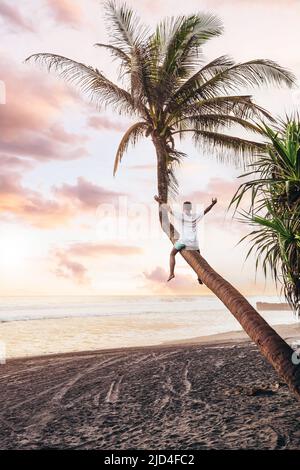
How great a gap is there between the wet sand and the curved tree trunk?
2.11ft

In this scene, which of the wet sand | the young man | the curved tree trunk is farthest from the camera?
the young man

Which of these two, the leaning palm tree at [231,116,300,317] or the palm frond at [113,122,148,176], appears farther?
the palm frond at [113,122,148,176]

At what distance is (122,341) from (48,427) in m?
12.2

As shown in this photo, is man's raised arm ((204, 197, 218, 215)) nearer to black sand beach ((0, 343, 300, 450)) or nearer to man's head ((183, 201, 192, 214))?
man's head ((183, 201, 192, 214))

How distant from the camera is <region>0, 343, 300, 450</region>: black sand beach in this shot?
6328 millimetres

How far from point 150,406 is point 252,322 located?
2.14m

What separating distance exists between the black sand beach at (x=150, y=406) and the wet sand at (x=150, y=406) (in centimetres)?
1

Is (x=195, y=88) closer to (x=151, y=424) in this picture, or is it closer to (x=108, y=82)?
(x=108, y=82)

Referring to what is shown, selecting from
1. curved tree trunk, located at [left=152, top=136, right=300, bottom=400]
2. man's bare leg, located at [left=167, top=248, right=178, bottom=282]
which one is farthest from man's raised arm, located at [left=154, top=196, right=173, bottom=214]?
man's bare leg, located at [left=167, top=248, right=178, bottom=282]

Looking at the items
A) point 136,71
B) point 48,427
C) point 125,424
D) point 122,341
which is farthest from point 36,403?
point 122,341

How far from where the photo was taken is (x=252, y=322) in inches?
308

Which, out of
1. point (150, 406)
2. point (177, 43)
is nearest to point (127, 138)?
point (177, 43)

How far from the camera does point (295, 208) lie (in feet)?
25.8

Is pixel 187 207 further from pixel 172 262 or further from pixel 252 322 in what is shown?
pixel 252 322
